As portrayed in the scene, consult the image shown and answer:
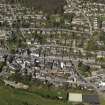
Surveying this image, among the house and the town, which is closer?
the house

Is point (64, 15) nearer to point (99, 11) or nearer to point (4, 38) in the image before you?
point (99, 11)

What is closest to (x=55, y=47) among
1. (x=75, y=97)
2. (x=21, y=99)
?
(x=75, y=97)

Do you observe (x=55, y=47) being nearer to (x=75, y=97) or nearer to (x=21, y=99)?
(x=75, y=97)

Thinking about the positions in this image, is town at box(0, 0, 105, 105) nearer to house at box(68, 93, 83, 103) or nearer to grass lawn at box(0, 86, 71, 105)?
house at box(68, 93, 83, 103)

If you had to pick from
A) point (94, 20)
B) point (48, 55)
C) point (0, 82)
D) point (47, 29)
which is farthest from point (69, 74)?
point (94, 20)

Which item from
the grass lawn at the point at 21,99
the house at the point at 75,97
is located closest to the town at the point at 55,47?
the house at the point at 75,97

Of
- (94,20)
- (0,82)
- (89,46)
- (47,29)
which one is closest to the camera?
(0,82)

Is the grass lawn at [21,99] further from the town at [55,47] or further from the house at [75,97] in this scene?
the town at [55,47]

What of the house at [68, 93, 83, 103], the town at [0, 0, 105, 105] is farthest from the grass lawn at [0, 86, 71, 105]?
the town at [0, 0, 105, 105]
